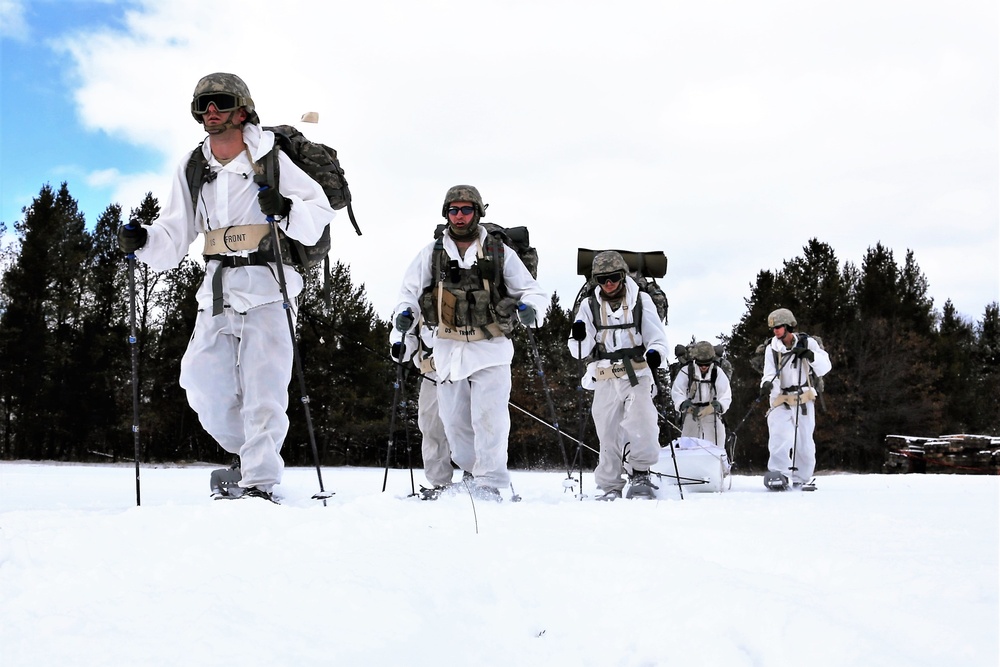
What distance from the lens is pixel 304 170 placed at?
5820 millimetres

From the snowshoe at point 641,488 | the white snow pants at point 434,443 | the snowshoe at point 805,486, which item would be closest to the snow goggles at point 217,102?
the white snow pants at point 434,443

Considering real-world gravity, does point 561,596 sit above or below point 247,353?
below

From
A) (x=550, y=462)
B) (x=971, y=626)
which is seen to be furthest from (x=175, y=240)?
(x=550, y=462)

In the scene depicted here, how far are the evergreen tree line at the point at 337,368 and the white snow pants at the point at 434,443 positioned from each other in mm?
17767

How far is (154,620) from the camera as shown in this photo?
221 centimetres

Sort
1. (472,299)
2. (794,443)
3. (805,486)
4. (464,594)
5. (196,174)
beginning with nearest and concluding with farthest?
(464,594) → (196,174) → (472,299) → (805,486) → (794,443)

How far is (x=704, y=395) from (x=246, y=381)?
8947mm

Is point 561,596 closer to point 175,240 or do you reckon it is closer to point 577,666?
point 577,666

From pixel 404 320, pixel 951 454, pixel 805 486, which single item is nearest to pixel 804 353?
pixel 805 486

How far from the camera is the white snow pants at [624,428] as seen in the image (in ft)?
26.0

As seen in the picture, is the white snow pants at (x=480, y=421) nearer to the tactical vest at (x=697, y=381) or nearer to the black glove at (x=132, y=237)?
the black glove at (x=132, y=237)

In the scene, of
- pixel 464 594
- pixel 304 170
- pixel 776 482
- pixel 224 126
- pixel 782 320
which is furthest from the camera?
pixel 782 320

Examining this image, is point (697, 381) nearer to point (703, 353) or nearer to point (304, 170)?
point (703, 353)

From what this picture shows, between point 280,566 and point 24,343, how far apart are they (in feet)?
104
